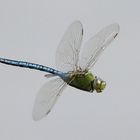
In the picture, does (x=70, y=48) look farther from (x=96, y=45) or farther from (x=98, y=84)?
(x=98, y=84)

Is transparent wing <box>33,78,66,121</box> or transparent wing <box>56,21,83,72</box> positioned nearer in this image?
transparent wing <box>33,78,66,121</box>

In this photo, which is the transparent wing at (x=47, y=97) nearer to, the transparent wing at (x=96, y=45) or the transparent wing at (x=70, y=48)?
the transparent wing at (x=70, y=48)

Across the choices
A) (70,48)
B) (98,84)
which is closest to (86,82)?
(98,84)

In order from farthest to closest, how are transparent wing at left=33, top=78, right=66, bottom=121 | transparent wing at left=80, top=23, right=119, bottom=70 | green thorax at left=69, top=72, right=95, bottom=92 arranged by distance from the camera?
transparent wing at left=80, top=23, right=119, bottom=70 → green thorax at left=69, top=72, right=95, bottom=92 → transparent wing at left=33, top=78, right=66, bottom=121

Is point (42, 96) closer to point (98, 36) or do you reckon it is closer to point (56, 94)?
point (56, 94)

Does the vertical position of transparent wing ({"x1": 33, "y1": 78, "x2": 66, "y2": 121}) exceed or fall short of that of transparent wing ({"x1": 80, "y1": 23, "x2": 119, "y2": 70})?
it falls short

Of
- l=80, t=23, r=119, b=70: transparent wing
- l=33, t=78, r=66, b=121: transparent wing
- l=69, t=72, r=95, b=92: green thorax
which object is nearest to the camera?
l=33, t=78, r=66, b=121: transparent wing

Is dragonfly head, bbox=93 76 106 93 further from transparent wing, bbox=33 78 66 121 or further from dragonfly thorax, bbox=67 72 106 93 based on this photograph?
transparent wing, bbox=33 78 66 121
